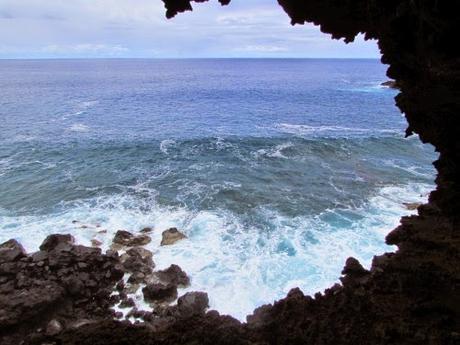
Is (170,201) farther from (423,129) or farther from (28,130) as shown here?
(28,130)

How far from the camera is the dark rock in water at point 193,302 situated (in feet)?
62.2

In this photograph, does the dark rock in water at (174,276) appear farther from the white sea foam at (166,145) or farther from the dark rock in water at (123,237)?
the white sea foam at (166,145)

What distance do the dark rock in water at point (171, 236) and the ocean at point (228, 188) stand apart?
22.9 inches

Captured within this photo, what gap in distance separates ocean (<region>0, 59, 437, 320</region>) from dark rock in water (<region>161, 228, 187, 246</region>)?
1.91ft

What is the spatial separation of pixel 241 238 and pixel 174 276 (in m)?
6.12

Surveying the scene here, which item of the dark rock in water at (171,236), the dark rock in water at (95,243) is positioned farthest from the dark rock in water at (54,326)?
the dark rock in water at (171,236)

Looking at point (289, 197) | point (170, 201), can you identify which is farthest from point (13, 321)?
point (289, 197)

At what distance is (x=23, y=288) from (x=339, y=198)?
23.6m

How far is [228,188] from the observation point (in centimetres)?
3422

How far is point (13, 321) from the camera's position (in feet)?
55.9

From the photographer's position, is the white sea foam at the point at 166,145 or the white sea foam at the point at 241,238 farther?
the white sea foam at the point at 166,145

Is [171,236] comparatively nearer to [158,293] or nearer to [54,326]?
[158,293]

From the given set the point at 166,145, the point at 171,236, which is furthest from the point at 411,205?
the point at 166,145

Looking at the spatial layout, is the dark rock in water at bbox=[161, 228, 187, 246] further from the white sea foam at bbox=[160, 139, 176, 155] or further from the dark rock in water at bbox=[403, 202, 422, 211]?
the white sea foam at bbox=[160, 139, 176, 155]
